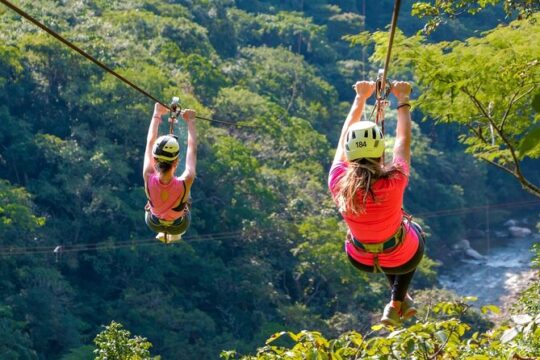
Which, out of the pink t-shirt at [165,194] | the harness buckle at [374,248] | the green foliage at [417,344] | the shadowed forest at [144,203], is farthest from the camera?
the shadowed forest at [144,203]

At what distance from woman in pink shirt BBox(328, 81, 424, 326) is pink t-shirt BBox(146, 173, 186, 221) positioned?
4.37ft

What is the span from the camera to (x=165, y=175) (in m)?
4.85

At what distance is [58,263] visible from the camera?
73.7 ft

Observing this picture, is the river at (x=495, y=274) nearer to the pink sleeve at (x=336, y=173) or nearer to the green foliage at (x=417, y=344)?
the green foliage at (x=417, y=344)

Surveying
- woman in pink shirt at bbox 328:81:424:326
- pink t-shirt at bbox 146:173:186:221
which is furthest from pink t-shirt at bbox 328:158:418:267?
pink t-shirt at bbox 146:173:186:221

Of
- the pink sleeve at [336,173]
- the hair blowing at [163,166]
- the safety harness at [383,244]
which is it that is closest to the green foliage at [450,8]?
the hair blowing at [163,166]

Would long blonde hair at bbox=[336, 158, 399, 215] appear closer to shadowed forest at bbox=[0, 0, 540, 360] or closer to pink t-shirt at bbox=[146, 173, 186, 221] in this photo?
pink t-shirt at bbox=[146, 173, 186, 221]

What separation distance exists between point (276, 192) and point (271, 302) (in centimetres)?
330

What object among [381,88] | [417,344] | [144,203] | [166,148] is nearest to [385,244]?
[417,344]

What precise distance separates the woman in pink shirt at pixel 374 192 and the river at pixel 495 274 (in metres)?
24.7

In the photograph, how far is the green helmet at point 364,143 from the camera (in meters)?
3.36

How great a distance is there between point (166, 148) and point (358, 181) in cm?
150

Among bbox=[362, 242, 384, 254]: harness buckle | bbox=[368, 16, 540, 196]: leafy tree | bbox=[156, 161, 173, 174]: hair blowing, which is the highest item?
bbox=[368, 16, 540, 196]: leafy tree

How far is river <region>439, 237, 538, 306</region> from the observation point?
29297 millimetres
